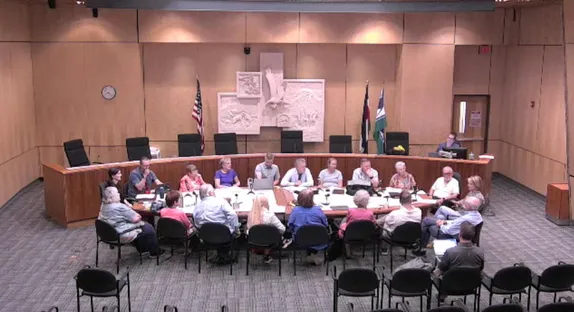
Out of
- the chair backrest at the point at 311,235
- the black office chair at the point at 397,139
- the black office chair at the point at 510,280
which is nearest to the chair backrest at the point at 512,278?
the black office chair at the point at 510,280

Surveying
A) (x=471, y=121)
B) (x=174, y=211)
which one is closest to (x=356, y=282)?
(x=174, y=211)

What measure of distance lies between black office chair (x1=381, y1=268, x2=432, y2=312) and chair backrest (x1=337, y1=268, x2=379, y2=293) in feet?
0.65

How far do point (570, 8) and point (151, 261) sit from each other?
27.3ft

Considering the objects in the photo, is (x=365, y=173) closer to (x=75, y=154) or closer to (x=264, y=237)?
(x=264, y=237)

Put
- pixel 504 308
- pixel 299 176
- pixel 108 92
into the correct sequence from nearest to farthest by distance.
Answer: pixel 504 308
pixel 299 176
pixel 108 92

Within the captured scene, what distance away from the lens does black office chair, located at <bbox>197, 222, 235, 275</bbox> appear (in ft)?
27.5

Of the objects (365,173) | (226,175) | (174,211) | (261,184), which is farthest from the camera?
(226,175)

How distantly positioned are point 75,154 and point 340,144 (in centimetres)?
558

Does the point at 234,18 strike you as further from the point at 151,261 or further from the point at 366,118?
the point at 151,261

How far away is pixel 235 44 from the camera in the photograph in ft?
46.2

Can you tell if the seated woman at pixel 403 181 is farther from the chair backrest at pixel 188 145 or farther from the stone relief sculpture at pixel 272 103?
the chair backrest at pixel 188 145

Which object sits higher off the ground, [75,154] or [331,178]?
[75,154]

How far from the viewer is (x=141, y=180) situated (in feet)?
34.1

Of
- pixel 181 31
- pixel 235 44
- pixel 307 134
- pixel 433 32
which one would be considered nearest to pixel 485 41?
pixel 433 32
